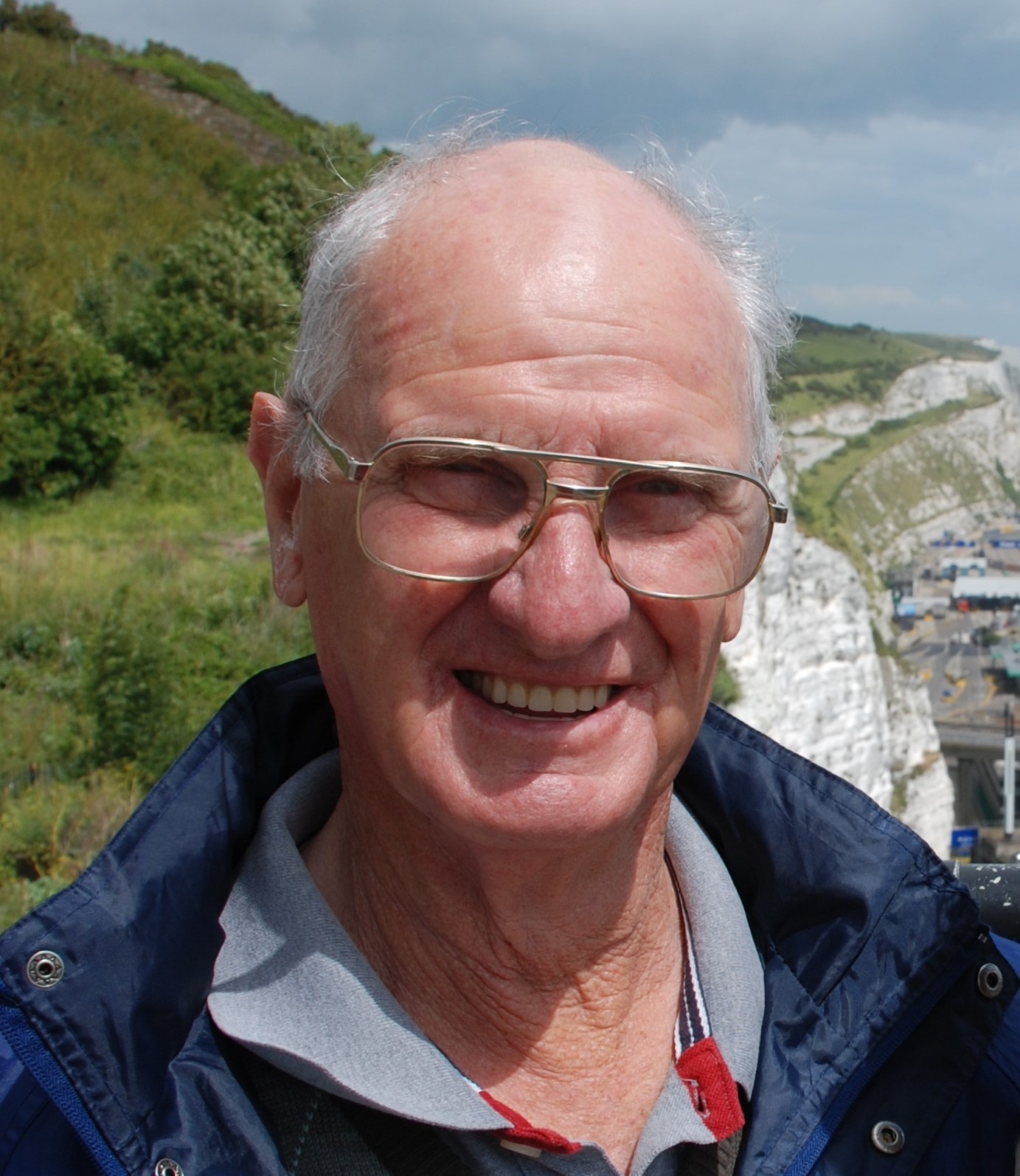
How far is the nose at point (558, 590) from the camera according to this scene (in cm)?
134

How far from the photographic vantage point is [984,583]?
55.0m

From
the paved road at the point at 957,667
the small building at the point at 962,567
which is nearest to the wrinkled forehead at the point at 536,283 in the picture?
the paved road at the point at 957,667

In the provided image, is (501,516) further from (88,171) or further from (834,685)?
(88,171)

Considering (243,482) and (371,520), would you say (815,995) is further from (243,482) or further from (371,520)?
(243,482)

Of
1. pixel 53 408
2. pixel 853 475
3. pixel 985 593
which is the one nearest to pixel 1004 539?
pixel 853 475

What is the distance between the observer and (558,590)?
134 cm

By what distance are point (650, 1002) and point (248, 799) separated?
75cm

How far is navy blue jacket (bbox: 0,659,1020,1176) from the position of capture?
4.22 feet

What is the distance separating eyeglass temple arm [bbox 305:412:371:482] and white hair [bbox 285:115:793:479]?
15 millimetres

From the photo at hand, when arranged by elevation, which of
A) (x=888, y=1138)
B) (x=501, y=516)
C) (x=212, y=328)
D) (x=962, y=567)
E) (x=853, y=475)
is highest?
(x=853, y=475)

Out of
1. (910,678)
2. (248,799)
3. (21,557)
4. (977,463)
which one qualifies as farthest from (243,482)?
(977,463)

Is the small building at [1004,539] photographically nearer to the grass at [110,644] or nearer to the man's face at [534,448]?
the grass at [110,644]

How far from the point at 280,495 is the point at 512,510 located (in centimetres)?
53

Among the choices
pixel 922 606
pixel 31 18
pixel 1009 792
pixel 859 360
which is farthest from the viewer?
pixel 859 360
